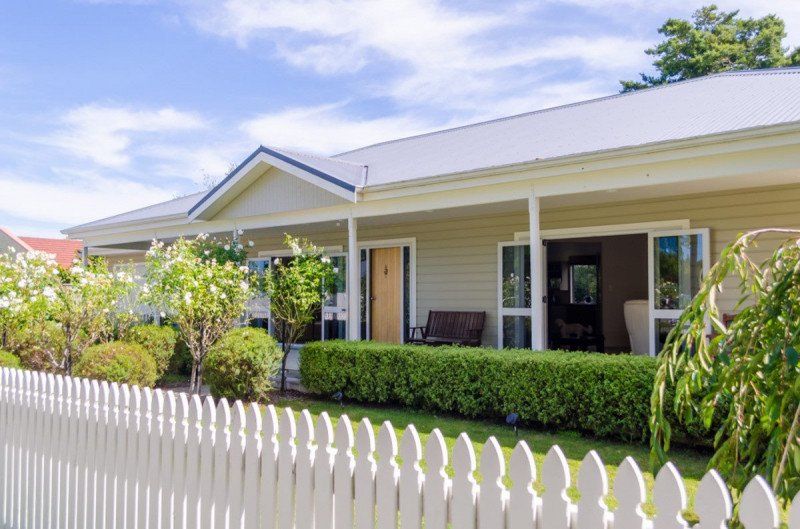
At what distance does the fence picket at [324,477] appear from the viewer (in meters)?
2.65

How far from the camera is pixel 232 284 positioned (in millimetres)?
9219

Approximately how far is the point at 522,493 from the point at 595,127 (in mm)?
8291

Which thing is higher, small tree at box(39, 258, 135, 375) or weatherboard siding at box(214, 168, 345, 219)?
weatherboard siding at box(214, 168, 345, 219)

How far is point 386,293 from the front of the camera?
1288 cm

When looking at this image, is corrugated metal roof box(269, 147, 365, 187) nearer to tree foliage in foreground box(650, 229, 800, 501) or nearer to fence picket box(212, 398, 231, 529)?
fence picket box(212, 398, 231, 529)

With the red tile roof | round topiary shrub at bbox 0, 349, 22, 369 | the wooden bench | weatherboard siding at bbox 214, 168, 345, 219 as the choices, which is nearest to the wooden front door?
the wooden bench

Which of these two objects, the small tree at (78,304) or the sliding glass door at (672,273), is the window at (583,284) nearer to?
the sliding glass door at (672,273)

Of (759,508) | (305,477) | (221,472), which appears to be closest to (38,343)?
(221,472)

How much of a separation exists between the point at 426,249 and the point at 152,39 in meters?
7.24

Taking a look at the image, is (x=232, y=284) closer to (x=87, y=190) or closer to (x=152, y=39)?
(x=152, y=39)

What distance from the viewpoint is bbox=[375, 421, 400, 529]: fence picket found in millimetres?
2443

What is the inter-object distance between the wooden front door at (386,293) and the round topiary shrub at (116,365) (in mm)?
5024

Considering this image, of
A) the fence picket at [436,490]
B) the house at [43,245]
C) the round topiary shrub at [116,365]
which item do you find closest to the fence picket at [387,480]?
the fence picket at [436,490]

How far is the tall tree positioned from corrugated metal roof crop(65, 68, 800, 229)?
17.8 meters
